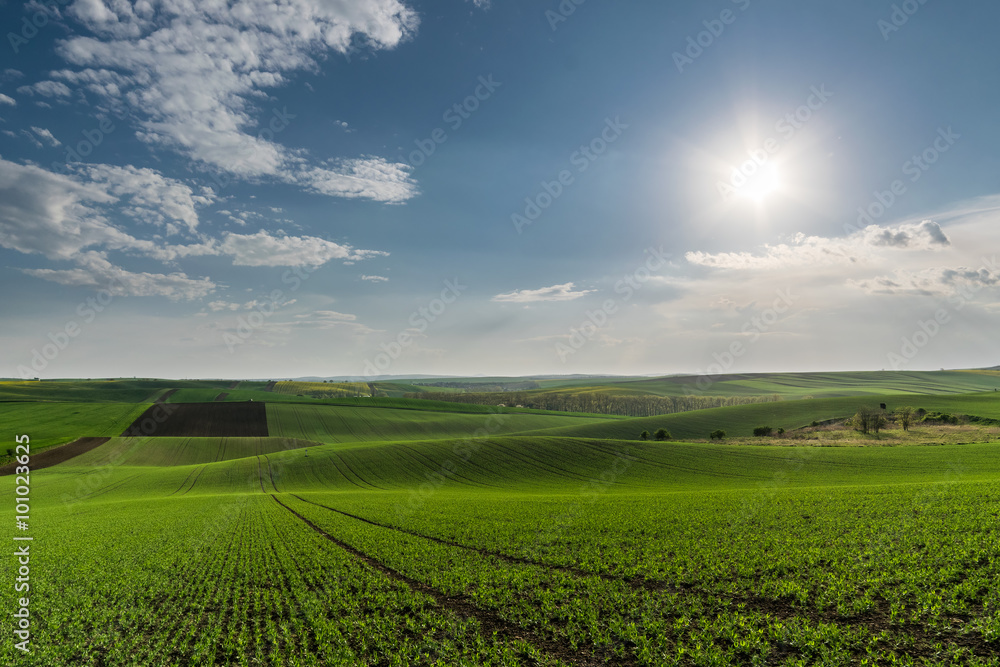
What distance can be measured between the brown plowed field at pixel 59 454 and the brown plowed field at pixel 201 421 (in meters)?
9.51

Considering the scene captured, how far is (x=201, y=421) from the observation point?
359ft

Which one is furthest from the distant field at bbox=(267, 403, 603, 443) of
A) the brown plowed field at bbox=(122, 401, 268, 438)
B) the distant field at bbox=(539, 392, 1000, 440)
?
the distant field at bbox=(539, 392, 1000, 440)

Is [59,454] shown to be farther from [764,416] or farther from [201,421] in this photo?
[764,416]

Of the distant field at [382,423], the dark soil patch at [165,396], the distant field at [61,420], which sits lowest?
the distant field at [382,423]

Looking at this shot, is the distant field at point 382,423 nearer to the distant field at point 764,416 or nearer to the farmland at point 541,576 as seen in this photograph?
the distant field at point 764,416

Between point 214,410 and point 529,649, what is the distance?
137 meters

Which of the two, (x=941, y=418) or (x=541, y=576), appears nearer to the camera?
(x=541, y=576)

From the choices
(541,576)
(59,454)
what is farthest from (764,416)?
(59,454)

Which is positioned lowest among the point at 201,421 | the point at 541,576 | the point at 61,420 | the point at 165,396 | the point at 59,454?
the point at 59,454

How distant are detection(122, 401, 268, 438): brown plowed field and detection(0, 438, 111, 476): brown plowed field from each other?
9509 mm

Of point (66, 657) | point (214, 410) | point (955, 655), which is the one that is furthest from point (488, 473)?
point (214, 410)

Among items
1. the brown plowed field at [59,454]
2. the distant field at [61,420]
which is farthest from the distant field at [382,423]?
the distant field at [61,420]

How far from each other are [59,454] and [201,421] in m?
34.5

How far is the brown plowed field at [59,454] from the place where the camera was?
65.6 metres
